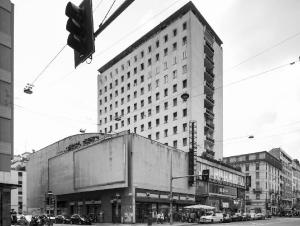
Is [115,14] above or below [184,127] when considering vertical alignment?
above

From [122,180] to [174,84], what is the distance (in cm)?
3054

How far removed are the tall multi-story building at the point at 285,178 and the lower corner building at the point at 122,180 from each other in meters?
66.6

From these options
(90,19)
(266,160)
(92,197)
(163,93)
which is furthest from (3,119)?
(266,160)

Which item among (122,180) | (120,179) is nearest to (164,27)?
(120,179)

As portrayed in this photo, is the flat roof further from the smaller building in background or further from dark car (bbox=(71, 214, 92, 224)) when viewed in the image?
dark car (bbox=(71, 214, 92, 224))

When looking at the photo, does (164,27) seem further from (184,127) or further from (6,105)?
(6,105)

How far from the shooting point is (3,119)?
1019 inches

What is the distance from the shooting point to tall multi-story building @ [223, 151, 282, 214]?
350ft

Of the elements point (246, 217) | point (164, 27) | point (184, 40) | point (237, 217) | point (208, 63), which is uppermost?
point (164, 27)

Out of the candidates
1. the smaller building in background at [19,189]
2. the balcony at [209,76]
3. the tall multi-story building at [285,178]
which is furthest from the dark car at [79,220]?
the tall multi-story building at [285,178]

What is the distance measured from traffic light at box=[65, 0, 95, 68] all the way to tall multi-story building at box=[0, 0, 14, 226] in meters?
20.2

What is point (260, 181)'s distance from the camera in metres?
109

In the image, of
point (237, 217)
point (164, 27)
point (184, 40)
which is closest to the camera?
point (237, 217)

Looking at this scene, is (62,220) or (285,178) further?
(285,178)
